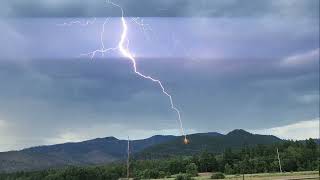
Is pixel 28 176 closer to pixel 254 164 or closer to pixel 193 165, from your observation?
pixel 193 165

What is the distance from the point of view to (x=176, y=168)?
137 metres

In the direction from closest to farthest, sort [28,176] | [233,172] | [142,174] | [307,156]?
[142,174] < [233,172] < [307,156] < [28,176]

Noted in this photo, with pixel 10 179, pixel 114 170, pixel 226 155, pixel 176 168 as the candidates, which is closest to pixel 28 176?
pixel 10 179

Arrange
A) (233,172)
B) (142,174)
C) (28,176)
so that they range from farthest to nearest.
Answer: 1. (28,176)
2. (233,172)
3. (142,174)

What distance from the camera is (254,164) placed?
13338 centimetres

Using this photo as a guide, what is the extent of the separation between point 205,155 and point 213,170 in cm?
807

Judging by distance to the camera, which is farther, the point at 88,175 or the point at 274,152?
the point at 274,152

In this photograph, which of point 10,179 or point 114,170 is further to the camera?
point 10,179

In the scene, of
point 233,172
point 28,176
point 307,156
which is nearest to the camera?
point 233,172

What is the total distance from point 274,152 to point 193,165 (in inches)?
1250

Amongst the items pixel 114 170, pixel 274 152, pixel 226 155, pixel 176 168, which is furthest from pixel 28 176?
pixel 274 152

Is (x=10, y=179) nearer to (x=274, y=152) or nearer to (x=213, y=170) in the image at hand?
(x=213, y=170)

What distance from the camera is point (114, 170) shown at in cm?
13512

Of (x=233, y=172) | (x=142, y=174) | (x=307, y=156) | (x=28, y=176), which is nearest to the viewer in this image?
(x=142, y=174)
